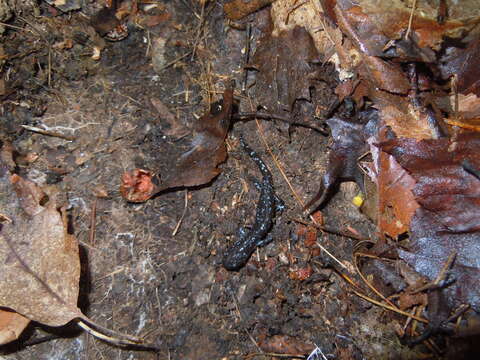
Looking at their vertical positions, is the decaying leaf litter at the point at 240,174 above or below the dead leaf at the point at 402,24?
below

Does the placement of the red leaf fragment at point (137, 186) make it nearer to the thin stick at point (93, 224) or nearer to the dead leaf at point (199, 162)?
the dead leaf at point (199, 162)

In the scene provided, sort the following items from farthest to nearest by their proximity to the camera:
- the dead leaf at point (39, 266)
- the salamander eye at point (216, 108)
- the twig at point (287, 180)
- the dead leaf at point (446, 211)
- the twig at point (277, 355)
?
the salamander eye at point (216, 108) < the twig at point (287, 180) < the twig at point (277, 355) < the dead leaf at point (446, 211) < the dead leaf at point (39, 266)

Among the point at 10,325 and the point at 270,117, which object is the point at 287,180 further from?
the point at 10,325

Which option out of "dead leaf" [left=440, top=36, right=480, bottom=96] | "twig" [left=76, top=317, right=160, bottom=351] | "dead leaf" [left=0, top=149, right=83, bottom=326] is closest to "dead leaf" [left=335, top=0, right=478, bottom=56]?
"dead leaf" [left=440, top=36, right=480, bottom=96]

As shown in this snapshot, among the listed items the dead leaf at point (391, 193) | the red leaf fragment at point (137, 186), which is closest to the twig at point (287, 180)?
the dead leaf at point (391, 193)

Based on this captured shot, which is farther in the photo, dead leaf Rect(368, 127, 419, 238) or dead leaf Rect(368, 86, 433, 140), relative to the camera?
dead leaf Rect(368, 86, 433, 140)

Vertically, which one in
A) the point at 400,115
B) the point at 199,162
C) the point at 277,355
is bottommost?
the point at 277,355

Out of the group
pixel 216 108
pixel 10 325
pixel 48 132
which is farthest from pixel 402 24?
pixel 10 325

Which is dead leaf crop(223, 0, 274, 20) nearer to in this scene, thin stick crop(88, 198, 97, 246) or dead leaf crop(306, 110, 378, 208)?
dead leaf crop(306, 110, 378, 208)
